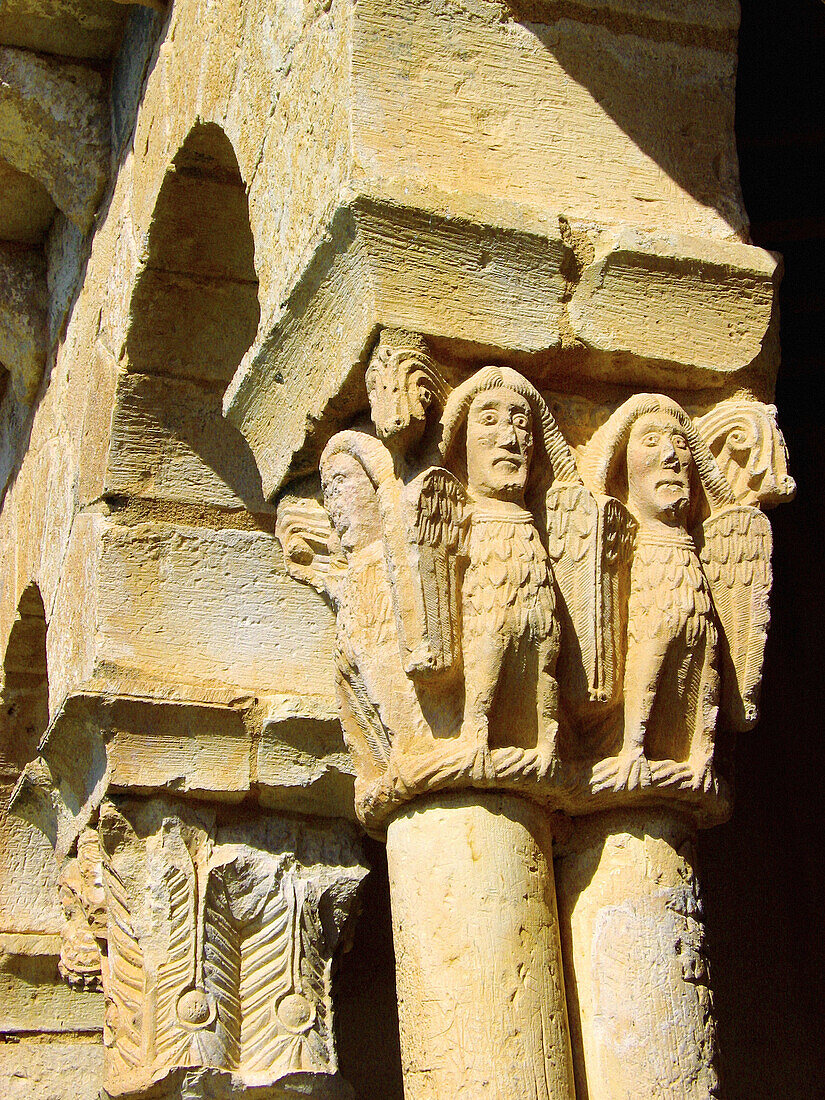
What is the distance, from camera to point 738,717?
8.27 ft

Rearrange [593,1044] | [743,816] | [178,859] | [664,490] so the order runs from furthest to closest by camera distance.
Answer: [743,816]
[178,859]
[664,490]
[593,1044]

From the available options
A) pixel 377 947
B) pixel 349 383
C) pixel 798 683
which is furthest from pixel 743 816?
pixel 349 383

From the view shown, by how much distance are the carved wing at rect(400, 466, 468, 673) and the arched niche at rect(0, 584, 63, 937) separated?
2510mm

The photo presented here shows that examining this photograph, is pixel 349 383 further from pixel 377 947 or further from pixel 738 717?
pixel 377 947

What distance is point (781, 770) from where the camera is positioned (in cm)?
474

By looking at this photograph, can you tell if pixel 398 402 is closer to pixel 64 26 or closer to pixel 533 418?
pixel 533 418

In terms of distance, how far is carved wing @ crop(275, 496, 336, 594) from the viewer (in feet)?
8.80

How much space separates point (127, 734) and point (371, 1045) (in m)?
1.44

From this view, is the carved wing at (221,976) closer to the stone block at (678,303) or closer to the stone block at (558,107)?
the stone block at (678,303)

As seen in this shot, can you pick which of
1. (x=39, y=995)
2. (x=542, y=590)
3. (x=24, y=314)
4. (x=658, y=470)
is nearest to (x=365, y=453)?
(x=542, y=590)

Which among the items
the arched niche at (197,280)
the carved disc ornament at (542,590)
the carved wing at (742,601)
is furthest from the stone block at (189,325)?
the carved wing at (742,601)

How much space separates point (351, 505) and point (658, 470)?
531 mm

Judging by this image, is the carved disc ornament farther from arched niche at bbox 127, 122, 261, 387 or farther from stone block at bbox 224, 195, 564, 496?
arched niche at bbox 127, 122, 261, 387

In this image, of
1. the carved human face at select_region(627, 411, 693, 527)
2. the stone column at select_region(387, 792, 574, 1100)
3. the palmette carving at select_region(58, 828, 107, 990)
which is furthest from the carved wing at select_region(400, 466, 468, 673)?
the palmette carving at select_region(58, 828, 107, 990)
